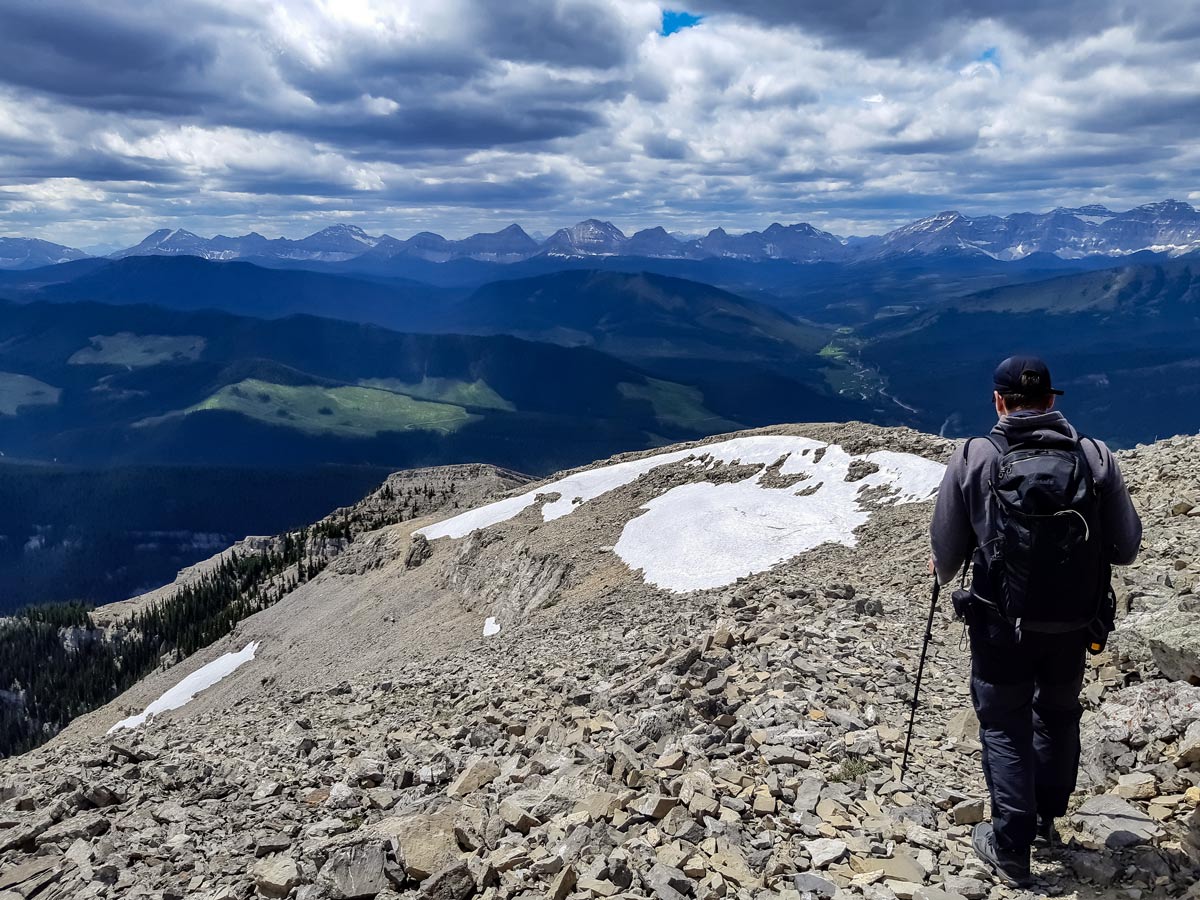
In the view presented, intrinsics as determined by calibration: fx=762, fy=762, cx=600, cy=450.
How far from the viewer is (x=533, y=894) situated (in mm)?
7359

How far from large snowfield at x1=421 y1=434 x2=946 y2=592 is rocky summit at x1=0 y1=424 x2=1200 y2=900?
3307 mm

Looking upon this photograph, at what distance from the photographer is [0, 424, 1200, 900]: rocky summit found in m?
7.26

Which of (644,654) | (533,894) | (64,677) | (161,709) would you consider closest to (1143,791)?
(533,894)

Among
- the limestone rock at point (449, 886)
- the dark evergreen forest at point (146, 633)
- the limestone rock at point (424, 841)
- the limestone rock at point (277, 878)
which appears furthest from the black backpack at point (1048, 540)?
the dark evergreen forest at point (146, 633)

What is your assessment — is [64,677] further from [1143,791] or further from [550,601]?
[1143,791]

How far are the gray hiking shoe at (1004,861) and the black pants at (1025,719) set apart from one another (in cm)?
9

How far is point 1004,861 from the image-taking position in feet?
22.3

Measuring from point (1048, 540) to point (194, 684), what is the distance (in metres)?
69.7

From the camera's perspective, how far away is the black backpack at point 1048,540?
6504 millimetres

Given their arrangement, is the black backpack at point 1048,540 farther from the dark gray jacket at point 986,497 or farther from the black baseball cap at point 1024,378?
the black baseball cap at point 1024,378

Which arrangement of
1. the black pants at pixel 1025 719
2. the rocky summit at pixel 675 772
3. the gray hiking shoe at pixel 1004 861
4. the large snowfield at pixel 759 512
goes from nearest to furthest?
1. the gray hiking shoe at pixel 1004 861
2. the black pants at pixel 1025 719
3. the rocky summit at pixel 675 772
4. the large snowfield at pixel 759 512

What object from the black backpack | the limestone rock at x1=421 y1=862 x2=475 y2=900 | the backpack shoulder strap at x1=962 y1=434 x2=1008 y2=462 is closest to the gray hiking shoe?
the black backpack

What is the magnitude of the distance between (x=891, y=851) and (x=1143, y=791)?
108 inches

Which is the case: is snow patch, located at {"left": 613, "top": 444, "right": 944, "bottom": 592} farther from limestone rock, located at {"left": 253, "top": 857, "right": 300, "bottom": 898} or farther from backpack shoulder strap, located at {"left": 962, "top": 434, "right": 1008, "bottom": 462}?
backpack shoulder strap, located at {"left": 962, "top": 434, "right": 1008, "bottom": 462}
